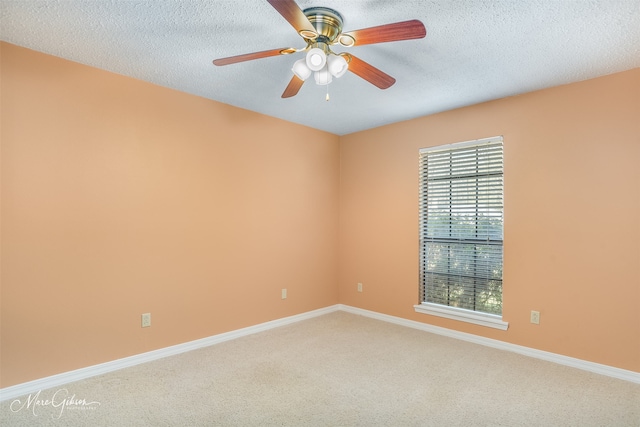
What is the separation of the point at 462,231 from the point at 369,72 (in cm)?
220

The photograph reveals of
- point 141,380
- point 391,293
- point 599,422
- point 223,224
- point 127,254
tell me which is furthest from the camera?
point 391,293

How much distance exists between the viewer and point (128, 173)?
2889 mm

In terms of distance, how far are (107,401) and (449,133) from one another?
12.4 feet

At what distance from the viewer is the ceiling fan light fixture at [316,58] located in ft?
5.99

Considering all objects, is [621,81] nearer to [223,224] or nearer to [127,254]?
[223,224]

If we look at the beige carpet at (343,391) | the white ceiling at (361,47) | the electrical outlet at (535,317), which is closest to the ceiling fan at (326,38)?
the white ceiling at (361,47)

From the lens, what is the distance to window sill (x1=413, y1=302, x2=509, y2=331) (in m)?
3.31

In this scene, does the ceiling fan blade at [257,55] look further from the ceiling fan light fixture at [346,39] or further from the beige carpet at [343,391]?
the beige carpet at [343,391]

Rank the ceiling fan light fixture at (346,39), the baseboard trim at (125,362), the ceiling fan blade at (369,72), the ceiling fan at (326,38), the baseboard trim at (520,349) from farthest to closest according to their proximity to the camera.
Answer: the baseboard trim at (520,349) → the baseboard trim at (125,362) → the ceiling fan blade at (369,72) → the ceiling fan light fixture at (346,39) → the ceiling fan at (326,38)

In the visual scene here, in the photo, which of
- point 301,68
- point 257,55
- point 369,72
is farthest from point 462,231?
point 257,55

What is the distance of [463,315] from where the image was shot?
11.6ft

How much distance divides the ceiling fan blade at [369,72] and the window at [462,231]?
1.75m

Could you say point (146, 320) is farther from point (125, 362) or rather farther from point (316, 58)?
point (316, 58)

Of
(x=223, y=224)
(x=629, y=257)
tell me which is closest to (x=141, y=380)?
(x=223, y=224)
